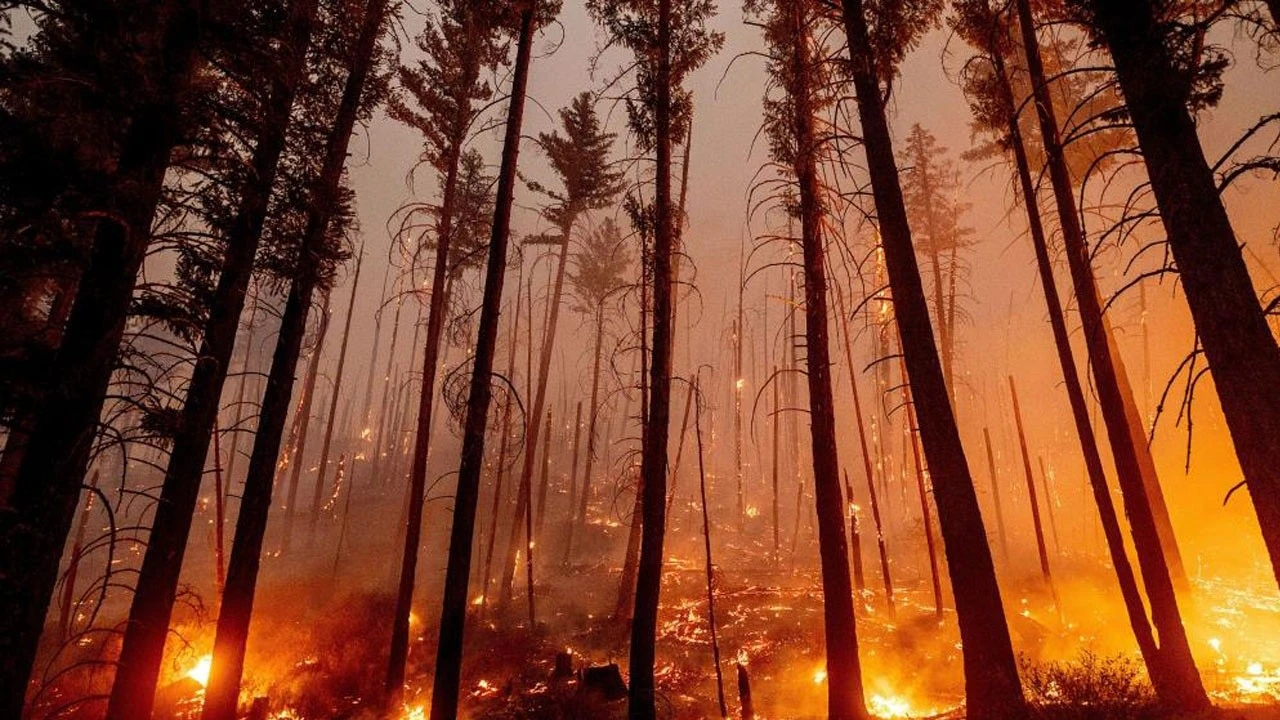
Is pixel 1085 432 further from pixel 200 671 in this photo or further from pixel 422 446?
pixel 200 671

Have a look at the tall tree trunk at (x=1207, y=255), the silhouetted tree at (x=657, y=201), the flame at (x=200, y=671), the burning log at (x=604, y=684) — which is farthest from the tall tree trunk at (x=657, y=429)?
the flame at (x=200, y=671)

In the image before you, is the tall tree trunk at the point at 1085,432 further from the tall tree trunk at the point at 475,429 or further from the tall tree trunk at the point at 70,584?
the tall tree trunk at the point at 70,584

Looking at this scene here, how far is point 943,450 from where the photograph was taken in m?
6.36

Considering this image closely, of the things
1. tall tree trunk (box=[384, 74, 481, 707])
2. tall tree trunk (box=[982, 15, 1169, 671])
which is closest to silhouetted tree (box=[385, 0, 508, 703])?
tall tree trunk (box=[384, 74, 481, 707])

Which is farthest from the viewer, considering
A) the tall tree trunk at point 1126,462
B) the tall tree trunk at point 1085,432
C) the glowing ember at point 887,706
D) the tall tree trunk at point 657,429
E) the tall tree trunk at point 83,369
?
the glowing ember at point 887,706

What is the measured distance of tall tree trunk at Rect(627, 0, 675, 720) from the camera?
29.2ft

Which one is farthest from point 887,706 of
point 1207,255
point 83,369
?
point 83,369

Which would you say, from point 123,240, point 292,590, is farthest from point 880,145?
point 292,590

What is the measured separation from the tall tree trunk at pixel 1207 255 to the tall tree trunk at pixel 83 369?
9919mm

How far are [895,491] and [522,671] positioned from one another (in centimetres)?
5907

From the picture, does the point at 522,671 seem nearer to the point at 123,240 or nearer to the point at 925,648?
the point at 925,648

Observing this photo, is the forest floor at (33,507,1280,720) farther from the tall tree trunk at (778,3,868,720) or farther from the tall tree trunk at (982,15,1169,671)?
the tall tree trunk at (778,3,868,720)

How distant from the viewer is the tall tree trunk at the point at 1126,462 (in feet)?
25.8

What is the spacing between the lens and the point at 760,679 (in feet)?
48.9
